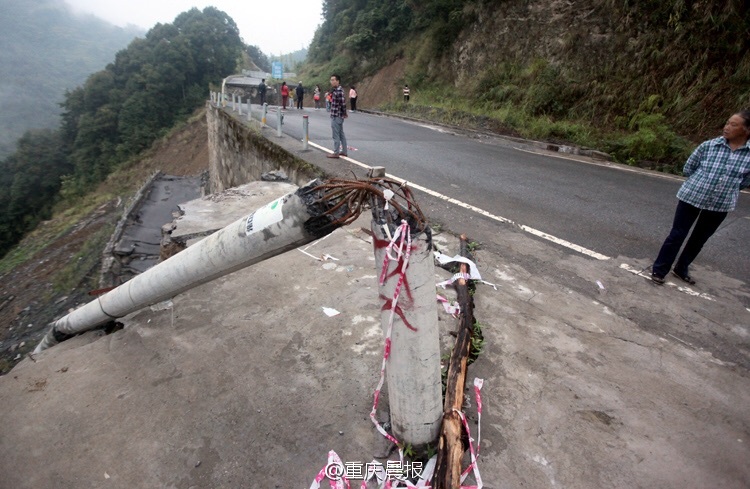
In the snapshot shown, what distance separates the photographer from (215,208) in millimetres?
5777

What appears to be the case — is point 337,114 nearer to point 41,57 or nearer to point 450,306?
point 450,306

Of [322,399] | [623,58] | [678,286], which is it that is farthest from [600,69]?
[322,399]

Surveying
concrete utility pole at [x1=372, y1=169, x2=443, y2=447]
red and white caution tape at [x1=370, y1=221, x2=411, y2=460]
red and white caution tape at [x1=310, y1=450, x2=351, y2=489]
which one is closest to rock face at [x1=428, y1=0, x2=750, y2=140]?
concrete utility pole at [x1=372, y1=169, x2=443, y2=447]

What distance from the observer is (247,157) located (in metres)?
10.6

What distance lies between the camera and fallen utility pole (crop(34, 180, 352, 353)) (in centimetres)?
184

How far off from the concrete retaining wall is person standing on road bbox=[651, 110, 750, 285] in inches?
202

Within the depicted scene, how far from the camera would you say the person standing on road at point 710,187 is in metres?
3.45

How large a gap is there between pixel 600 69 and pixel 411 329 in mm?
14073

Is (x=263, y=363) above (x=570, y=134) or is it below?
below

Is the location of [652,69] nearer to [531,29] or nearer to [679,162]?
[679,162]

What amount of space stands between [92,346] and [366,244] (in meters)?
2.67

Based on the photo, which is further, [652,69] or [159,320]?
[652,69]

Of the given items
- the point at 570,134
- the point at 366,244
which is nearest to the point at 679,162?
the point at 570,134

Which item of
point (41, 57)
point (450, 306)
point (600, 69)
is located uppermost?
point (41, 57)
